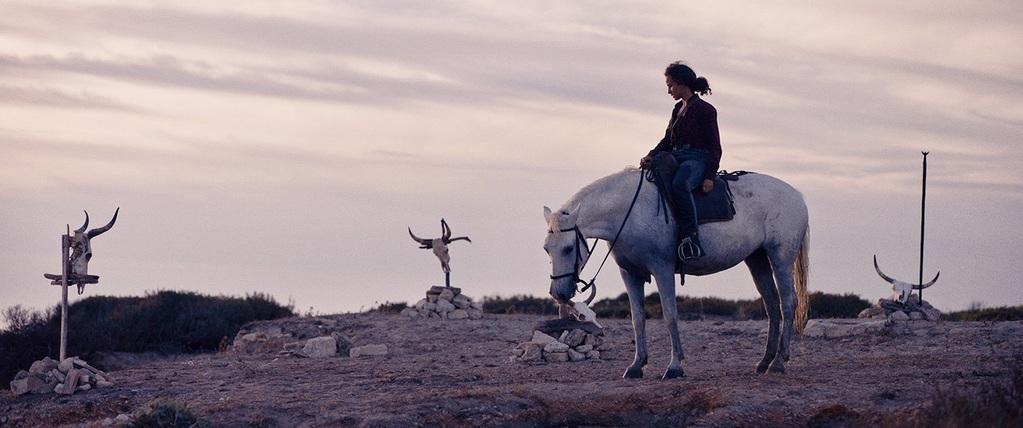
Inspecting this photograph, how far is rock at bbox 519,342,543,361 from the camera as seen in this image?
19422 mm

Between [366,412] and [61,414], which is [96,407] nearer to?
[61,414]

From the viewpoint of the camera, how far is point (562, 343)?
19984 mm

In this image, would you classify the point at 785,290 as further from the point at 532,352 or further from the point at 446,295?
the point at 446,295

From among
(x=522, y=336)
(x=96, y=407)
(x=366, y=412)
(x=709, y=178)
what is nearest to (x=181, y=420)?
(x=366, y=412)

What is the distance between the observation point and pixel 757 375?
50.1 ft

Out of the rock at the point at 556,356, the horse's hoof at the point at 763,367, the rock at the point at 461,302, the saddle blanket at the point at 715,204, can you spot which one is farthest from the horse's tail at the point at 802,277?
the rock at the point at 461,302

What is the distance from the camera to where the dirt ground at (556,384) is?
1298 centimetres

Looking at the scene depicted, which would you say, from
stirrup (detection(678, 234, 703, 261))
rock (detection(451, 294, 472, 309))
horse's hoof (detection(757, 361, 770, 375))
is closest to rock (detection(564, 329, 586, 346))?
horse's hoof (detection(757, 361, 770, 375))

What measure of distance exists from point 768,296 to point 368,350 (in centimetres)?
805

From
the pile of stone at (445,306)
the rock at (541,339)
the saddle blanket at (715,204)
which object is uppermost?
the saddle blanket at (715,204)

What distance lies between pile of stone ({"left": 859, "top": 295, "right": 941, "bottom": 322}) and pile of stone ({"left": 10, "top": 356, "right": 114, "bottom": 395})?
1360 cm

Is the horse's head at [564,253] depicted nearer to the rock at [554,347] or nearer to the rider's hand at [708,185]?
the rider's hand at [708,185]

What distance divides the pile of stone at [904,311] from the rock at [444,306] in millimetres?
7981

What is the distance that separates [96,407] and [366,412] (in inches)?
171
